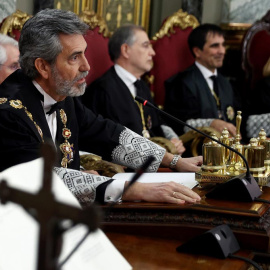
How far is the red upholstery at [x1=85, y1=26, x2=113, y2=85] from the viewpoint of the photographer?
12.9 ft

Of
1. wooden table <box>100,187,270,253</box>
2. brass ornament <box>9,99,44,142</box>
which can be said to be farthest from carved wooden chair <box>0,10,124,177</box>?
wooden table <box>100,187,270,253</box>

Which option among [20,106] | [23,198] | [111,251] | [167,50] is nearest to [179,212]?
[111,251]

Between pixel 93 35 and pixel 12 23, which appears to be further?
pixel 93 35

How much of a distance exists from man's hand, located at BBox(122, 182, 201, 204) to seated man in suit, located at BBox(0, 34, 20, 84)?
1.48 metres

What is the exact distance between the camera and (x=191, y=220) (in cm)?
153

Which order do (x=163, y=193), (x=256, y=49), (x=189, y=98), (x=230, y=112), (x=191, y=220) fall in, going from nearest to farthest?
(x=191, y=220), (x=163, y=193), (x=189, y=98), (x=230, y=112), (x=256, y=49)

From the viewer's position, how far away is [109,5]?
5.14m

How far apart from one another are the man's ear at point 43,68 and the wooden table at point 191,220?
739mm

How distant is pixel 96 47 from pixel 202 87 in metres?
1.10

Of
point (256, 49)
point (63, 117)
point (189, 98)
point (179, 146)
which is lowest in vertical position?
point (179, 146)

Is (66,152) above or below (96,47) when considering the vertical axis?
below

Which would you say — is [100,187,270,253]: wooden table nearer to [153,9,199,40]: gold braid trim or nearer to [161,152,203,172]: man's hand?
[161,152,203,172]: man's hand

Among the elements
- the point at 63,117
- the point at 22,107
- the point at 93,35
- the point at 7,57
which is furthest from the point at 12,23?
the point at 22,107

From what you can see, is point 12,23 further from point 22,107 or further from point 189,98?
point 189,98
